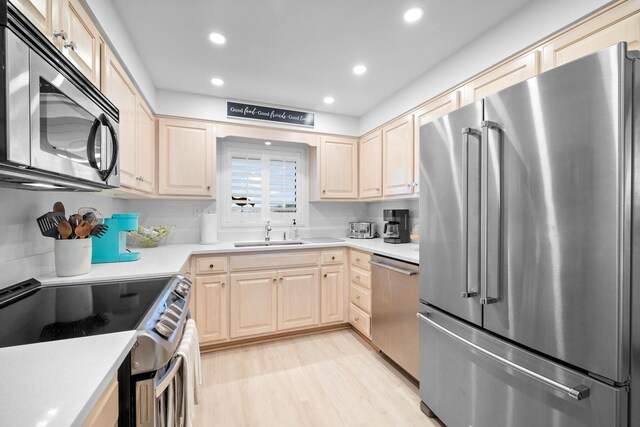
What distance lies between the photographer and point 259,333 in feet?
8.64

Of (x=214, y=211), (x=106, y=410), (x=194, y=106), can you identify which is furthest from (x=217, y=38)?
→ (x=106, y=410)

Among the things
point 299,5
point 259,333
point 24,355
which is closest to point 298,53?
point 299,5

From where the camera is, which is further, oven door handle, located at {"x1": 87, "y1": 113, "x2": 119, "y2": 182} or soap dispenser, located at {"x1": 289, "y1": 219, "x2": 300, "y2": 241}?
soap dispenser, located at {"x1": 289, "y1": 219, "x2": 300, "y2": 241}

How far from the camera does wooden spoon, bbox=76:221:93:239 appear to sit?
144 centimetres

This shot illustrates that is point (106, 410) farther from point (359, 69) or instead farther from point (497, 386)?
point (359, 69)

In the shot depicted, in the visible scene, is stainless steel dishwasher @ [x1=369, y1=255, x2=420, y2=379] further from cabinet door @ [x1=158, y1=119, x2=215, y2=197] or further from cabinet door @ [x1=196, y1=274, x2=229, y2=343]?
cabinet door @ [x1=158, y1=119, x2=215, y2=197]

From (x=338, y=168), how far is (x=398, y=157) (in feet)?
2.81

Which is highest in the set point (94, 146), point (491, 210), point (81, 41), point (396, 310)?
point (81, 41)

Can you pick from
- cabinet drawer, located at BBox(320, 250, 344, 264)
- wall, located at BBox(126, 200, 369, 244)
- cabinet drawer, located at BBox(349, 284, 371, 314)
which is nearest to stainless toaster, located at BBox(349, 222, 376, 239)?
wall, located at BBox(126, 200, 369, 244)

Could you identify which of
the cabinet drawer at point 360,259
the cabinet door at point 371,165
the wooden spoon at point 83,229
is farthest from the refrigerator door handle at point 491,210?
the wooden spoon at point 83,229

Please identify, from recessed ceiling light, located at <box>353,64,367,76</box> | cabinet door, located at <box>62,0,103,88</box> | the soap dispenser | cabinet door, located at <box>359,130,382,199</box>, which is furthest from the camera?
the soap dispenser

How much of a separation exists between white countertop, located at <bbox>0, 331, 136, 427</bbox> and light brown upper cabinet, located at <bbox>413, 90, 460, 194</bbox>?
6.33 feet

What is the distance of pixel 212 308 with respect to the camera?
2479 millimetres

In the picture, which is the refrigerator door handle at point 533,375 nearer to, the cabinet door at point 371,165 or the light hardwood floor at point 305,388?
the light hardwood floor at point 305,388
